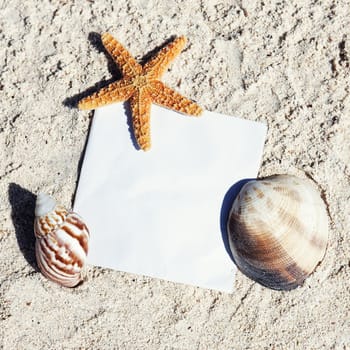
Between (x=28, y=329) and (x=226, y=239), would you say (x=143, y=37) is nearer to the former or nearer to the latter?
(x=226, y=239)

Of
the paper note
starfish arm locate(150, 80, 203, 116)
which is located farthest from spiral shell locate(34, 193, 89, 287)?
starfish arm locate(150, 80, 203, 116)

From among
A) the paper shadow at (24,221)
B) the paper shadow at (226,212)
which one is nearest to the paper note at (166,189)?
the paper shadow at (226,212)

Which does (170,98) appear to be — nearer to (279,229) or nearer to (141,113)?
(141,113)

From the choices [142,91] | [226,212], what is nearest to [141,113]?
[142,91]

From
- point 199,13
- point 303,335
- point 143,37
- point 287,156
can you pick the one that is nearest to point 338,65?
point 287,156

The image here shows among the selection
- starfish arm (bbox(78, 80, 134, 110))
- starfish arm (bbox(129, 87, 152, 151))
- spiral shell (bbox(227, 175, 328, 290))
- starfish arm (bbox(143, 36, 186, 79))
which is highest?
starfish arm (bbox(143, 36, 186, 79))

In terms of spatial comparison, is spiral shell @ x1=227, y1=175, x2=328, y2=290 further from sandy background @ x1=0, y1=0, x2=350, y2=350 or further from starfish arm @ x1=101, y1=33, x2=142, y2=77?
starfish arm @ x1=101, y1=33, x2=142, y2=77
